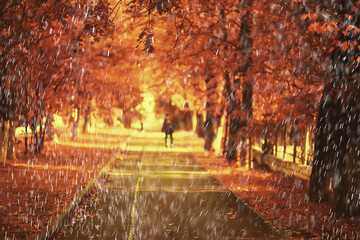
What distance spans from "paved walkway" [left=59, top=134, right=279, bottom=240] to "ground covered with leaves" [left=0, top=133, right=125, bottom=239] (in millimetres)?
627

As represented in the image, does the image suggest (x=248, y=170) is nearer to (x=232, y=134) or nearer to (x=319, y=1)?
(x=232, y=134)

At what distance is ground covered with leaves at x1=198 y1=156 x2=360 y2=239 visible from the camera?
9.28 meters

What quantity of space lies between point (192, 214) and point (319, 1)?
557cm

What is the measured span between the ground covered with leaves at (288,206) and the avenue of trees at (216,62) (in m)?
0.56

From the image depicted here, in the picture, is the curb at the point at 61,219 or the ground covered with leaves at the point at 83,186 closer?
→ the curb at the point at 61,219

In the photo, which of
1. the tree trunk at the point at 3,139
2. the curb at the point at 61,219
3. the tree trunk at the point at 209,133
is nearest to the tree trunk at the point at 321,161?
the curb at the point at 61,219

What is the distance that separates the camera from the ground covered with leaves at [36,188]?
8.93m

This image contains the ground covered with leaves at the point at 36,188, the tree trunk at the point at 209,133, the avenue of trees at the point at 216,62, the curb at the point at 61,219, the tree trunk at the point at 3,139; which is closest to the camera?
the curb at the point at 61,219

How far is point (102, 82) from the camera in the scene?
1010 inches

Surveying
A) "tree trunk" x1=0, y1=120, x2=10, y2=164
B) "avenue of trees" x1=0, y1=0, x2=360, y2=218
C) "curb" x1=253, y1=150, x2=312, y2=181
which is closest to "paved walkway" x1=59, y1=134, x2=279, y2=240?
"avenue of trees" x1=0, y1=0, x2=360, y2=218

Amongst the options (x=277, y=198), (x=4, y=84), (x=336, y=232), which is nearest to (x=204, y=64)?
(x=4, y=84)

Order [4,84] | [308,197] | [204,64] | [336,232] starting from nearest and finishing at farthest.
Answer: [336,232], [308,197], [4,84], [204,64]

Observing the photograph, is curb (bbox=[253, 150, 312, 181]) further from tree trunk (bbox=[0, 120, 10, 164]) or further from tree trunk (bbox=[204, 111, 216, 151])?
tree trunk (bbox=[0, 120, 10, 164])

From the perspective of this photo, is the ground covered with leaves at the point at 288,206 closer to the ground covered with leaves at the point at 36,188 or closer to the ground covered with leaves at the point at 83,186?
the ground covered with leaves at the point at 83,186
